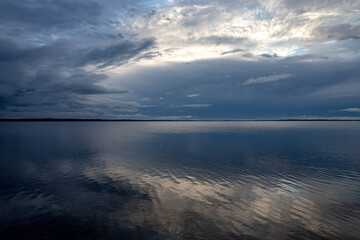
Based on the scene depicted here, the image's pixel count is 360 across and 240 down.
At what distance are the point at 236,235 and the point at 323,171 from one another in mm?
25114

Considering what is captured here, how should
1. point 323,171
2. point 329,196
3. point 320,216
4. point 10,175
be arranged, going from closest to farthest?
point 320,216 < point 329,196 < point 10,175 < point 323,171

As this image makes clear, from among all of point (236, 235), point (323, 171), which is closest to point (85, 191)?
point (236, 235)

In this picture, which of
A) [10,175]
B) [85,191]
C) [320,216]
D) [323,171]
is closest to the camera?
[320,216]

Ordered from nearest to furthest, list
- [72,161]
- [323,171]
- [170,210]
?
[170,210] < [323,171] < [72,161]

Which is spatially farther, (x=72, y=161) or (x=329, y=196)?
(x=72, y=161)

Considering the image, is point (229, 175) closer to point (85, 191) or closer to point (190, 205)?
point (190, 205)

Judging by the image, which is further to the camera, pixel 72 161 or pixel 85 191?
pixel 72 161

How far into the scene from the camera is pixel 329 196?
21.4m

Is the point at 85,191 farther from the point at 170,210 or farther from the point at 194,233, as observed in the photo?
the point at 194,233

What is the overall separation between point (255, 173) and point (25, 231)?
27.1 m

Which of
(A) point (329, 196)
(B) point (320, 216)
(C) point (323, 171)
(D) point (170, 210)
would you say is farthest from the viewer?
(C) point (323, 171)

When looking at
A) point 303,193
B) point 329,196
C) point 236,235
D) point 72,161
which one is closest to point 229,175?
point 303,193

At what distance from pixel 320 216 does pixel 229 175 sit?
13.5 m

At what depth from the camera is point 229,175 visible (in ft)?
98.0
